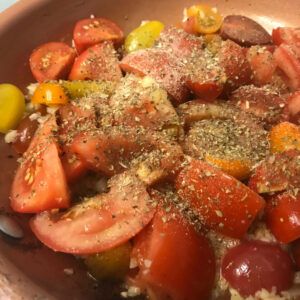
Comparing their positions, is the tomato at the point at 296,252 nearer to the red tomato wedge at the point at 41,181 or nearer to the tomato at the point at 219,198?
the tomato at the point at 219,198

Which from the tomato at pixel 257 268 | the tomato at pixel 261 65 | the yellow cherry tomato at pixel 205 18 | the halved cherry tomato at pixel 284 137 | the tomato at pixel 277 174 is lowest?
the tomato at pixel 257 268

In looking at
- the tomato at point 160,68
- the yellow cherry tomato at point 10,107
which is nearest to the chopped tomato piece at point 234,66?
the tomato at point 160,68

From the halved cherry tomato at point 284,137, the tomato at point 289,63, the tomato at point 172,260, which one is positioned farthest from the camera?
the tomato at point 289,63

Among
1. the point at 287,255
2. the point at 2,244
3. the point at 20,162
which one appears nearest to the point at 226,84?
the point at 287,255

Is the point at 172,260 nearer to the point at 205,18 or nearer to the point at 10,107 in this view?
the point at 10,107

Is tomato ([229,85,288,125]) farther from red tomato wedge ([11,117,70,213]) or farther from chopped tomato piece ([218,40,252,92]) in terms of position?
red tomato wedge ([11,117,70,213])

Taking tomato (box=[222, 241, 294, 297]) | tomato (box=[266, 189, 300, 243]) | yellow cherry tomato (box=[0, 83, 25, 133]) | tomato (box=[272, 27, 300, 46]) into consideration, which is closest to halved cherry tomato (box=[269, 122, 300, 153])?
tomato (box=[266, 189, 300, 243])
